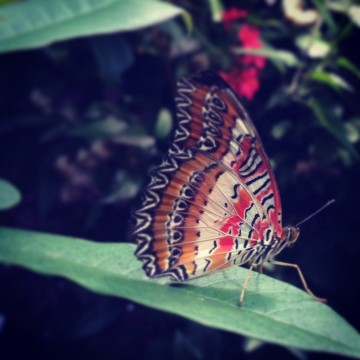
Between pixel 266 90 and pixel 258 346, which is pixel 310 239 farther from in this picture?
pixel 266 90

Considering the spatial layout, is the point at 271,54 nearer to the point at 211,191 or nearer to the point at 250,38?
the point at 250,38

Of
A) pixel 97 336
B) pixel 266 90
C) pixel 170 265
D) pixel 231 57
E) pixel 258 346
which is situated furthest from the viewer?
pixel 97 336

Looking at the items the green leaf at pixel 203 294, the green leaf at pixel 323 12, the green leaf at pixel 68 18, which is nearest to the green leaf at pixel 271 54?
the green leaf at pixel 323 12

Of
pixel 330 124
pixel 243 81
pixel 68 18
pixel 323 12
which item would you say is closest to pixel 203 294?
pixel 68 18

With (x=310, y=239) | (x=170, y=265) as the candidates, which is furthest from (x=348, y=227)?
(x=170, y=265)

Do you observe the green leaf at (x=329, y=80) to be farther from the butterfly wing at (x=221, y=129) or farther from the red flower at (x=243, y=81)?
the butterfly wing at (x=221, y=129)

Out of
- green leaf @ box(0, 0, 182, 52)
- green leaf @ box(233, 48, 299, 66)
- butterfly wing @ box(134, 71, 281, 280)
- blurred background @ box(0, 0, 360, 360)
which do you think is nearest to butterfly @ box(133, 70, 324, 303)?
butterfly wing @ box(134, 71, 281, 280)

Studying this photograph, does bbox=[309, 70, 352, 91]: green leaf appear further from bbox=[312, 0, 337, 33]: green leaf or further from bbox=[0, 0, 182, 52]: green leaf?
bbox=[0, 0, 182, 52]: green leaf
